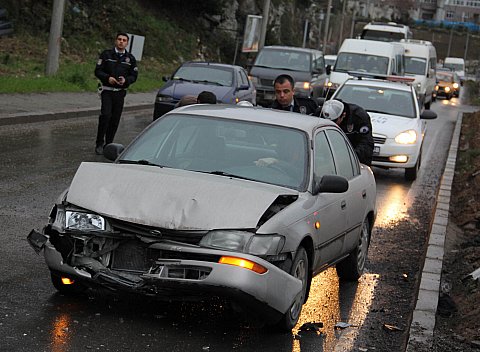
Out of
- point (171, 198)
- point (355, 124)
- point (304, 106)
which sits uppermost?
point (304, 106)

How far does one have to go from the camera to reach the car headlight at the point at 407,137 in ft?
58.0

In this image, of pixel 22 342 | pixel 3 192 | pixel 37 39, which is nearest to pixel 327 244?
pixel 22 342

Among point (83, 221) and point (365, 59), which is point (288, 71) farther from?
point (83, 221)

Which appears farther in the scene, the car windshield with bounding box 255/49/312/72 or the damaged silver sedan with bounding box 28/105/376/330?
the car windshield with bounding box 255/49/312/72

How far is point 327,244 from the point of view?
7.61 m

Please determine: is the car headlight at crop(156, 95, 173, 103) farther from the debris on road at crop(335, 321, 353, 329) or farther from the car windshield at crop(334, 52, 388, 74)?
the debris on road at crop(335, 321, 353, 329)

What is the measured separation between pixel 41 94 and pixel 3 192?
571 inches

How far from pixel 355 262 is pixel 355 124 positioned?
2565mm

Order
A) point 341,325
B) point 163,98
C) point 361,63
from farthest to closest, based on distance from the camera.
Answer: point 361,63 → point 163,98 → point 341,325

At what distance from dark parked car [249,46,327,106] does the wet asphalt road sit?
1943cm

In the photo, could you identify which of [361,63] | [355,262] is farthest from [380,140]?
[361,63]

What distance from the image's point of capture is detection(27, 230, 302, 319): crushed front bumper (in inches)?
245

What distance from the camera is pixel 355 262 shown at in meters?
8.90

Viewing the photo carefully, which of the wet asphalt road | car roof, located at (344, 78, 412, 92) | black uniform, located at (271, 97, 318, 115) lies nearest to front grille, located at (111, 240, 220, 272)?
the wet asphalt road
